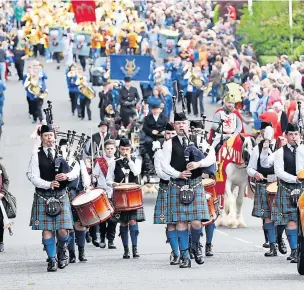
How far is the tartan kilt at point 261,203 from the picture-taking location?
1950 centimetres

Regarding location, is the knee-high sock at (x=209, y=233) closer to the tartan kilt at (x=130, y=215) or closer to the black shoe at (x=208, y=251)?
the black shoe at (x=208, y=251)

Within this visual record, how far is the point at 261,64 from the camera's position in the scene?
139 feet

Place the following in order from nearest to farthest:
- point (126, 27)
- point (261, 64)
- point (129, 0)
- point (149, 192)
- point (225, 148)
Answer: point (225, 148) < point (149, 192) < point (261, 64) < point (126, 27) < point (129, 0)

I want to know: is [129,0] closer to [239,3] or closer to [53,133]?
[239,3]

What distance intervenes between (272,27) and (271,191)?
80.0 ft

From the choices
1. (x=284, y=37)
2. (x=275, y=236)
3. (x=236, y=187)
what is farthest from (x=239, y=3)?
(x=275, y=236)

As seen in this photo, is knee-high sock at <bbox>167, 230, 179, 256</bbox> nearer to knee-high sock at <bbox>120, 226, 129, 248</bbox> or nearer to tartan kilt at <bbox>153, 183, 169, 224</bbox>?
tartan kilt at <bbox>153, 183, 169, 224</bbox>

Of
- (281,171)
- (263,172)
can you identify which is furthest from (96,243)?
(281,171)

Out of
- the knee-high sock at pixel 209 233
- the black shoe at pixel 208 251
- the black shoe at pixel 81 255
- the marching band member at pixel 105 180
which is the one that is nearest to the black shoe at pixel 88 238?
the marching band member at pixel 105 180

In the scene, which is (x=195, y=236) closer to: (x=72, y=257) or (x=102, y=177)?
(x=72, y=257)

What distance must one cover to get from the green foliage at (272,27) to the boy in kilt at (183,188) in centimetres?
2383

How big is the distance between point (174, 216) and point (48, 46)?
36036mm

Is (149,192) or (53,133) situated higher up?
(53,133)

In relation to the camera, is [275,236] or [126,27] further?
[126,27]
